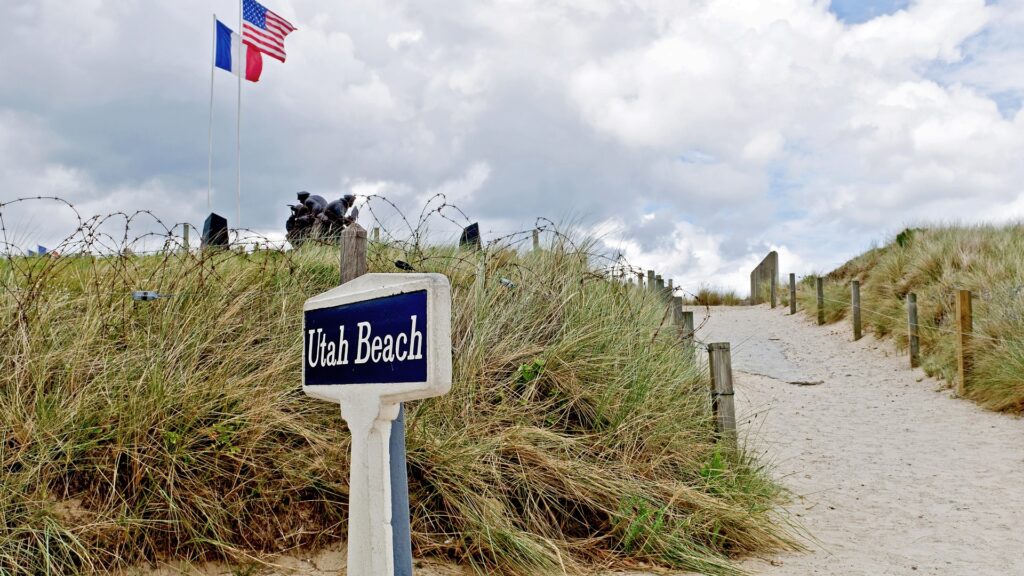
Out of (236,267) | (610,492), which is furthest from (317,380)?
(236,267)

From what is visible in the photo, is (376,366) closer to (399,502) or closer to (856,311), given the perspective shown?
(399,502)

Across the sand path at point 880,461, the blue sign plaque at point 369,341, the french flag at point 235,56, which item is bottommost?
the sand path at point 880,461

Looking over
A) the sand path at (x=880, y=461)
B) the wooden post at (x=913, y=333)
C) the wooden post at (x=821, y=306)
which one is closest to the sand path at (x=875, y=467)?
the sand path at (x=880, y=461)

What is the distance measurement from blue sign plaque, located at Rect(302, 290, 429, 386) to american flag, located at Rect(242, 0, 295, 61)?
16690mm

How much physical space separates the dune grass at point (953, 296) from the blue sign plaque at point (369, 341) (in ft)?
30.4

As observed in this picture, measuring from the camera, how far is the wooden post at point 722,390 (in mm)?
5477

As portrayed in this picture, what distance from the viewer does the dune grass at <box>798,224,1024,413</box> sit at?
9.48 meters

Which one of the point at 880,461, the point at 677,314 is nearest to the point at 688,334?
the point at 677,314

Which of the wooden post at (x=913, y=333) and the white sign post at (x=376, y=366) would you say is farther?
the wooden post at (x=913, y=333)

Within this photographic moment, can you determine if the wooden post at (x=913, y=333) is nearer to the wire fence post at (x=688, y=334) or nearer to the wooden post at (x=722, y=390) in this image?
the wire fence post at (x=688, y=334)

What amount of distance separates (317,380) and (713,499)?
9.52 feet

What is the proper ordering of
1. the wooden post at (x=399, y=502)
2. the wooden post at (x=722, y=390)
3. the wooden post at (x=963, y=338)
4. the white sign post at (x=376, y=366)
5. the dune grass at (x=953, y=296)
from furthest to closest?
1. the wooden post at (x=963, y=338)
2. the dune grass at (x=953, y=296)
3. the wooden post at (x=722, y=390)
4. the wooden post at (x=399, y=502)
5. the white sign post at (x=376, y=366)

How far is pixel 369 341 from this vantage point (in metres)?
2.23

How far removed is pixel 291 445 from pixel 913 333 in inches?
424
